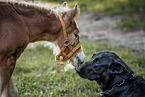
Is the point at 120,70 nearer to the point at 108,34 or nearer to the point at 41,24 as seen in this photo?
the point at 41,24

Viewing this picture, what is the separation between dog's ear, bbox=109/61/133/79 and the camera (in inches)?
123

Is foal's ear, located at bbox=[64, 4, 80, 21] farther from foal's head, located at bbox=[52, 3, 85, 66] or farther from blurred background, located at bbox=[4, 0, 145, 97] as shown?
blurred background, located at bbox=[4, 0, 145, 97]

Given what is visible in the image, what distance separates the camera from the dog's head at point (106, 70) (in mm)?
3143

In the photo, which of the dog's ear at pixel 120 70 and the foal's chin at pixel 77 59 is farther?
the foal's chin at pixel 77 59

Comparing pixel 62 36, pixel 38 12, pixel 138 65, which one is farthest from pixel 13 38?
pixel 138 65

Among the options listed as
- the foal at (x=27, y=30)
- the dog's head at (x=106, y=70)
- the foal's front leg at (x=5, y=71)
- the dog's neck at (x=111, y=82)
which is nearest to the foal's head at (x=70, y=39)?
the foal at (x=27, y=30)

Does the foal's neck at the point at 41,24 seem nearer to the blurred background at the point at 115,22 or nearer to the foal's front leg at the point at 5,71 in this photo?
the foal's front leg at the point at 5,71

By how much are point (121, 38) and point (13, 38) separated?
23.2 ft

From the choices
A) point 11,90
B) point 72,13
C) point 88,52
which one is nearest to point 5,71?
point 11,90

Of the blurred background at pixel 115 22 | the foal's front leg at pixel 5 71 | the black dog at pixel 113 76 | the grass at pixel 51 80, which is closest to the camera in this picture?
the foal's front leg at pixel 5 71

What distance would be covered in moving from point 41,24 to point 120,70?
1.78 m

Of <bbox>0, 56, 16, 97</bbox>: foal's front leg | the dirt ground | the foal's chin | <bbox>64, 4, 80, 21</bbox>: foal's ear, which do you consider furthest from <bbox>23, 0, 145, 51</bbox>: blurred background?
<bbox>0, 56, 16, 97</bbox>: foal's front leg

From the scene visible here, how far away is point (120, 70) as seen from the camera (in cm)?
313

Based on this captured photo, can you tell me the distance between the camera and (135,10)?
13.8 meters
